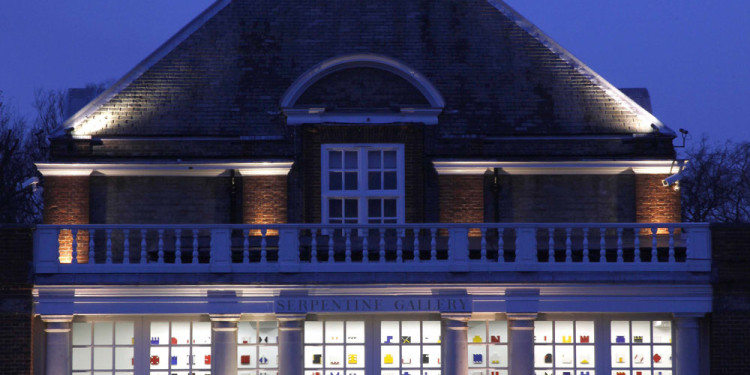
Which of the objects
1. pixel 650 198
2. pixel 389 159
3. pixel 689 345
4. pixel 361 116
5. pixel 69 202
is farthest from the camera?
pixel 650 198

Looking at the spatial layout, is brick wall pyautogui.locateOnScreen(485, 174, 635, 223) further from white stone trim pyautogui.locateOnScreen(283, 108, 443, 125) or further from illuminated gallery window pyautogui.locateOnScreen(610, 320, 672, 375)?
illuminated gallery window pyautogui.locateOnScreen(610, 320, 672, 375)

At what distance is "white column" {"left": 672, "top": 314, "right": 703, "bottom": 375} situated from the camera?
18.7 m

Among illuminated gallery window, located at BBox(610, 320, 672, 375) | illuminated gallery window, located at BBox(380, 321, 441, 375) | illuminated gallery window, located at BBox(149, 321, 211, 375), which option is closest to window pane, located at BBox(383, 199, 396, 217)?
illuminated gallery window, located at BBox(380, 321, 441, 375)

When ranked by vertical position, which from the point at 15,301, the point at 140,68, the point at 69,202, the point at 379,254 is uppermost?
the point at 140,68

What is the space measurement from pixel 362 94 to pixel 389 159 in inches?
64.5

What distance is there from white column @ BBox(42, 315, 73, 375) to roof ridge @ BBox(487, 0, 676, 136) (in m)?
12.4

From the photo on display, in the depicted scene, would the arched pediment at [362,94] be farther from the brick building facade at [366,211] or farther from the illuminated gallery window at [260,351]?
the illuminated gallery window at [260,351]

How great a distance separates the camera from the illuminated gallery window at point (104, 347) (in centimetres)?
1923

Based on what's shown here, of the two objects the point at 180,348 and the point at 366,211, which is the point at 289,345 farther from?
the point at 366,211

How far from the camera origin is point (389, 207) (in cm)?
2217

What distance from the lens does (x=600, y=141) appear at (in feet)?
74.9

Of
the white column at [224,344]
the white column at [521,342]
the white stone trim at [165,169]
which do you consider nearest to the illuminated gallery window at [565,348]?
the white column at [521,342]

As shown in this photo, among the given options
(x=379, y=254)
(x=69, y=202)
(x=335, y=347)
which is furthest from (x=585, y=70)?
(x=69, y=202)

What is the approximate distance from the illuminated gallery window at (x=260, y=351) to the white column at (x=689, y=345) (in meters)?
7.54
